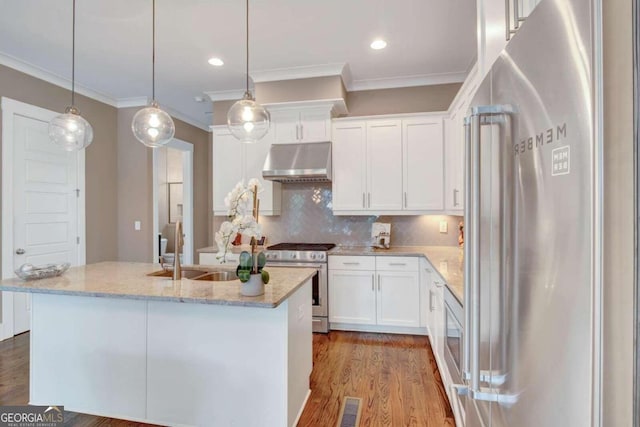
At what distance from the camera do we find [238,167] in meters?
4.18

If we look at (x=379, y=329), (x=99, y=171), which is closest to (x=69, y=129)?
(x=99, y=171)

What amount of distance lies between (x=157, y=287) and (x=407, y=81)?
3.51 meters

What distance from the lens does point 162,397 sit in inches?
78.4

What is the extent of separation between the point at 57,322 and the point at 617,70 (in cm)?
289

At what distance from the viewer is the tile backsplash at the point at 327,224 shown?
4.02 metres

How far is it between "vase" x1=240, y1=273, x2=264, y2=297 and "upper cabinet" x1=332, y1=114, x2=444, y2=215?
7.43 ft

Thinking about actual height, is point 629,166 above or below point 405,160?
below

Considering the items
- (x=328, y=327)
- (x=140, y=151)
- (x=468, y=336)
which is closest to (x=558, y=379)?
(x=468, y=336)

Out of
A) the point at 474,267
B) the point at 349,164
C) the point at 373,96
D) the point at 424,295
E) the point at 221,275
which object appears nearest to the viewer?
the point at 474,267

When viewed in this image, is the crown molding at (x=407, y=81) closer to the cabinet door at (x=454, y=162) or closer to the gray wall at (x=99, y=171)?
the cabinet door at (x=454, y=162)

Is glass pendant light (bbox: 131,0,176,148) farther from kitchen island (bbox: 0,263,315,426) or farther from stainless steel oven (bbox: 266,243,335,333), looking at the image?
stainless steel oven (bbox: 266,243,335,333)

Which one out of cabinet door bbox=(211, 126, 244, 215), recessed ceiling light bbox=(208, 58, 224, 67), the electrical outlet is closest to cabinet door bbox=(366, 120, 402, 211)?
the electrical outlet

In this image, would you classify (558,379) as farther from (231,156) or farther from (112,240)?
(112,240)

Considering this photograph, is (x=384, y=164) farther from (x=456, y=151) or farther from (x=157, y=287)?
(x=157, y=287)
